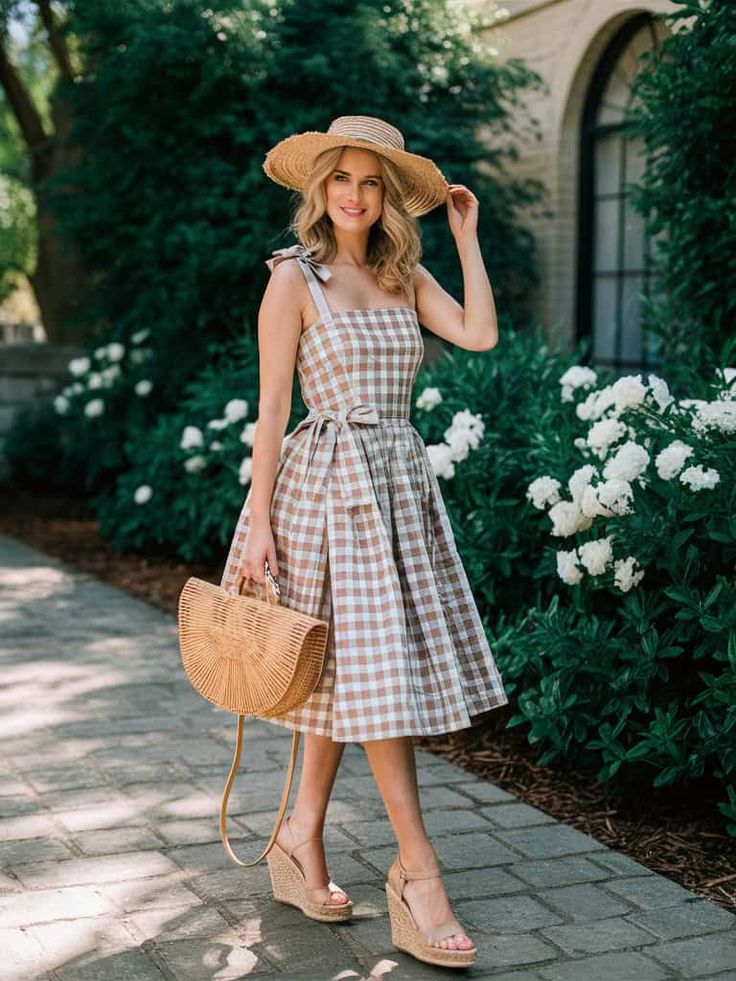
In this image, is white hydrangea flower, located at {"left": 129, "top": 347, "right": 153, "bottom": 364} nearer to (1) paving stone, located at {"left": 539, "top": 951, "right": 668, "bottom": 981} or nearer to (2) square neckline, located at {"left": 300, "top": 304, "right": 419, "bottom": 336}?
(2) square neckline, located at {"left": 300, "top": 304, "right": 419, "bottom": 336}

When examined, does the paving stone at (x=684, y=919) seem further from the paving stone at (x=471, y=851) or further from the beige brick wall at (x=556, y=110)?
the beige brick wall at (x=556, y=110)

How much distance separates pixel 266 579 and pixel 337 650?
0.83 feet

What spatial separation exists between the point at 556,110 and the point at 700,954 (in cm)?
688

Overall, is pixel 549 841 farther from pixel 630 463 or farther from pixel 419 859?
pixel 630 463

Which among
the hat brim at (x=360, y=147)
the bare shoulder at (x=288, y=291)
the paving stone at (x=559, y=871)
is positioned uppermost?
the hat brim at (x=360, y=147)

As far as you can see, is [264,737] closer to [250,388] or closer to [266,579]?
[266,579]

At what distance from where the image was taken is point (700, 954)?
10.2ft

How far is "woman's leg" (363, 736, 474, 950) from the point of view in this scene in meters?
3.11

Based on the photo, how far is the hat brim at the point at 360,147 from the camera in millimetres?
3182

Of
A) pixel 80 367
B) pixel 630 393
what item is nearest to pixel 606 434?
pixel 630 393

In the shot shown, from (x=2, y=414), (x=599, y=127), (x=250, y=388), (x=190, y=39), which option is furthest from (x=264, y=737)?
(x=2, y=414)

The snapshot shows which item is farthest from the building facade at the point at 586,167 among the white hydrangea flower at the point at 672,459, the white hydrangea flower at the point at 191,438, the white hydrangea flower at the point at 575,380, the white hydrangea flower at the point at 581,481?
the white hydrangea flower at the point at 672,459

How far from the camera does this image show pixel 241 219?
8.15 meters

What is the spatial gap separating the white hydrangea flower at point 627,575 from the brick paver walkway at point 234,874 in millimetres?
764
